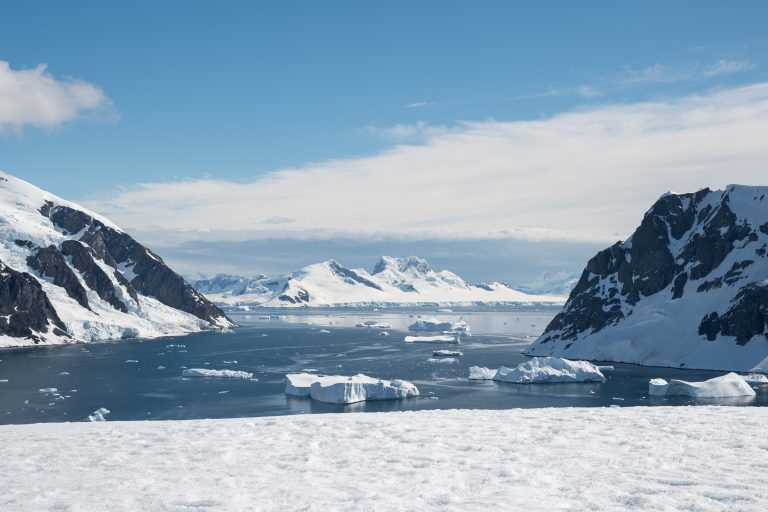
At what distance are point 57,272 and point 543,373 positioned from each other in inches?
5949

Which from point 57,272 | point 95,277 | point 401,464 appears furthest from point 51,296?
point 401,464

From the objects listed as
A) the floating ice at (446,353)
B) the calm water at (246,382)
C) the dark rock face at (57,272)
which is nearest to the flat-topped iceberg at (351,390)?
the calm water at (246,382)

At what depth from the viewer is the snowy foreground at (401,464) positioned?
1595 centimetres

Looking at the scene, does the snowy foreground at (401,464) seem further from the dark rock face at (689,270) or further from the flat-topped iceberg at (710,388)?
the dark rock face at (689,270)

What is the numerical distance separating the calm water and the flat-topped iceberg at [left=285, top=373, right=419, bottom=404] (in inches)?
57.2

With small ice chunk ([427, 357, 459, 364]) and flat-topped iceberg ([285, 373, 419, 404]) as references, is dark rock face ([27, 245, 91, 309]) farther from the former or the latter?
flat-topped iceberg ([285, 373, 419, 404])

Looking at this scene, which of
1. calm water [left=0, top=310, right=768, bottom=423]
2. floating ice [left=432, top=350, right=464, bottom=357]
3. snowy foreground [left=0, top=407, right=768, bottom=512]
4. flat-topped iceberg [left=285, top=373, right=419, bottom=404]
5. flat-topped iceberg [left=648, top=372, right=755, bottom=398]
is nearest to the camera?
snowy foreground [left=0, top=407, right=768, bottom=512]

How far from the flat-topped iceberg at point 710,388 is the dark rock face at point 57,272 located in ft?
524

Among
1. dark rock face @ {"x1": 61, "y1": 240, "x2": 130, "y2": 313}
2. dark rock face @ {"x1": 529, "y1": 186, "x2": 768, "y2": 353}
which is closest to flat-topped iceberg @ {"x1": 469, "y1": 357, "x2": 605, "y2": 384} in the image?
dark rock face @ {"x1": 529, "y1": 186, "x2": 768, "y2": 353}

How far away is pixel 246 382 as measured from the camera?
284ft

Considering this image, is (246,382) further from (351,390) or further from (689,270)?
(689,270)

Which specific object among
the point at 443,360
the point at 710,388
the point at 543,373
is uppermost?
the point at 543,373

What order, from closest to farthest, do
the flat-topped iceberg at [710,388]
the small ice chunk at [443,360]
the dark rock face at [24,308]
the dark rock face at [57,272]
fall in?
the flat-topped iceberg at [710,388] < the small ice chunk at [443,360] < the dark rock face at [24,308] < the dark rock face at [57,272]

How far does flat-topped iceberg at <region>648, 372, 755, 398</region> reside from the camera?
7219cm
